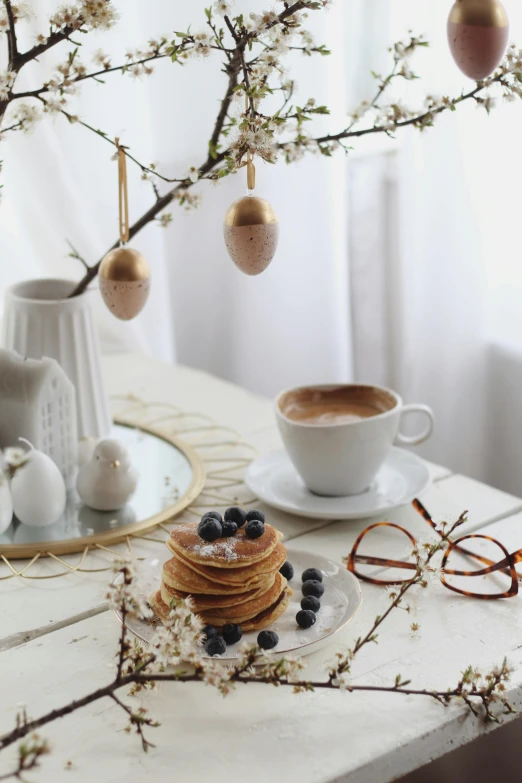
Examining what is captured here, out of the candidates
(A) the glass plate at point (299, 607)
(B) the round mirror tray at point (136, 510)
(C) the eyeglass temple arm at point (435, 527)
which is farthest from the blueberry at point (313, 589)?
(B) the round mirror tray at point (136, 510)

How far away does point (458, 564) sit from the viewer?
2.92 feet

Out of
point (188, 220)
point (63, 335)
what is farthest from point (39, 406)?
point (188, 220)

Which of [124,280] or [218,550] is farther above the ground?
[124,280]

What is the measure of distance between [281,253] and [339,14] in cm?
47

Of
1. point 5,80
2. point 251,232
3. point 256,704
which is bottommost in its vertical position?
point 256,704

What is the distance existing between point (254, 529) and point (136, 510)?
0.26m

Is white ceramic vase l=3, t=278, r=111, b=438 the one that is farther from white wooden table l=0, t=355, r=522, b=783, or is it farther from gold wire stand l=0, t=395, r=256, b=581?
white wooden table l=0, t=355, r=522, b=783

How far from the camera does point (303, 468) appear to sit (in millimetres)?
1001

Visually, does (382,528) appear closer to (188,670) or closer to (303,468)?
(303,468)

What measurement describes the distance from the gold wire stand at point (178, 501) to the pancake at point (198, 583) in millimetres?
41

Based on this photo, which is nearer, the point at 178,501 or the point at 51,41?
the point at 51,41

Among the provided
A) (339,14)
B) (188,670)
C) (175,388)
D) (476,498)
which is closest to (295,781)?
(188,670)

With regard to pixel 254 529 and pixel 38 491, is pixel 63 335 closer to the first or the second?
pixel 38 491

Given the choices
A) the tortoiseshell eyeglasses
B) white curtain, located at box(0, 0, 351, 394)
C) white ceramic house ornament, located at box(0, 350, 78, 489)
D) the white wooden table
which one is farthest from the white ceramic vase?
white curtain, located at box(0, 0, 351, 394)
